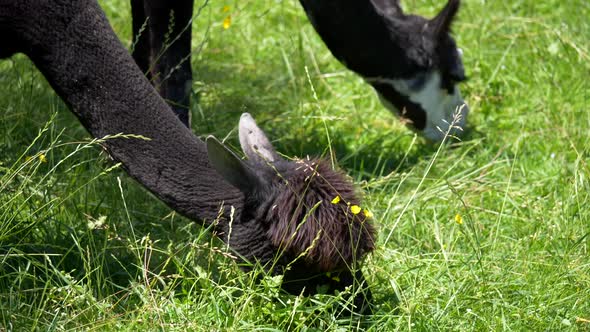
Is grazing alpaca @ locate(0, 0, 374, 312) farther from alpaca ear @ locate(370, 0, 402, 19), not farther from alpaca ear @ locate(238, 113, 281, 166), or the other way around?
alpaca ear @ locate(370, 0, 402, 19)

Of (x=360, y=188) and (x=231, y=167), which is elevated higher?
(x=231, y=167)

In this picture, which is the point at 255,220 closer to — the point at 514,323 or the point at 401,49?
the point at 514,323

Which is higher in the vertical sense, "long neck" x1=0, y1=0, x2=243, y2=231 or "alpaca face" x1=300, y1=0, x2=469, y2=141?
"long neck" x1=0, y1=0, x2=243, y2=231

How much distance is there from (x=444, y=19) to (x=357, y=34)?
56 centimetres

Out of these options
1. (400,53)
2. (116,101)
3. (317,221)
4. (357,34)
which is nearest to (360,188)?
(317,221)

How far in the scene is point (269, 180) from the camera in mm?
3881

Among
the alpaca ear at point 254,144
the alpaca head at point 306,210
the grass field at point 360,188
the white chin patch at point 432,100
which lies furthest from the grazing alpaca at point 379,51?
the alpaca head at point 306,210

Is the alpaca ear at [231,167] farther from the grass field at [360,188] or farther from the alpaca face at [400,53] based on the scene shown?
the alpaca face at [400,53]

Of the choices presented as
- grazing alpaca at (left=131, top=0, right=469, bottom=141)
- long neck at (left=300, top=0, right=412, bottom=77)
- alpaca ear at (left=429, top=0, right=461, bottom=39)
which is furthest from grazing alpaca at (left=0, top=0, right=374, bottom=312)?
alpaca ear at (left=429, top=0, right=461, bottom=39)

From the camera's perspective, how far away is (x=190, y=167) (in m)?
3.94

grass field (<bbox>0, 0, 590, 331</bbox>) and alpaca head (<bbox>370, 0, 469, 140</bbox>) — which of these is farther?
alpaca head (<bbox>370, 0, 469, 140</bbox>)

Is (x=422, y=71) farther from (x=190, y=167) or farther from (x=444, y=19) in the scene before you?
(x=190, y=167)

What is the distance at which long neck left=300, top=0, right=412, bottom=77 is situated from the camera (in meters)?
5.37

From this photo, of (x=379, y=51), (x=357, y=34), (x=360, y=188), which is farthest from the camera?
(x=379, y=51)
